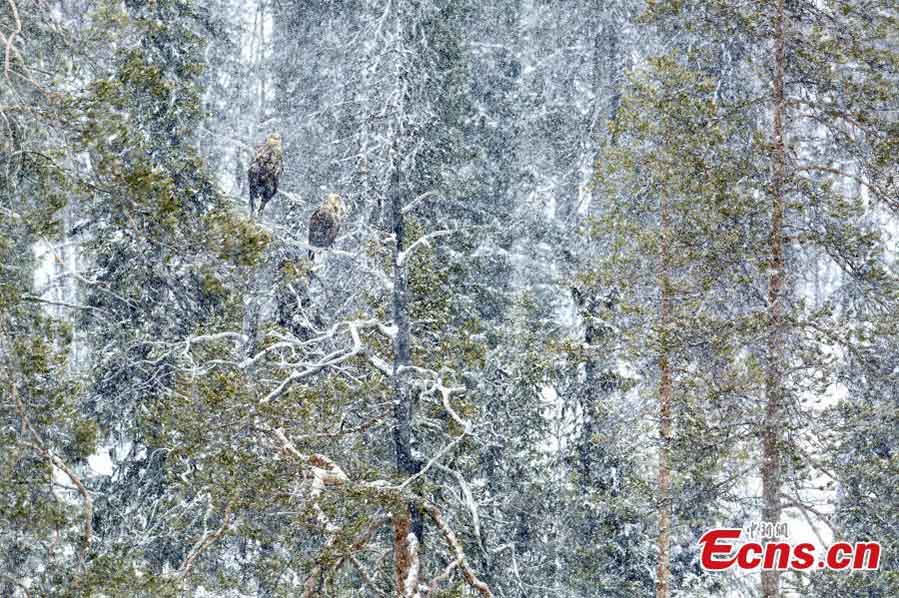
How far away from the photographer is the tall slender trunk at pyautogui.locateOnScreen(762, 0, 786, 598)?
10117mm

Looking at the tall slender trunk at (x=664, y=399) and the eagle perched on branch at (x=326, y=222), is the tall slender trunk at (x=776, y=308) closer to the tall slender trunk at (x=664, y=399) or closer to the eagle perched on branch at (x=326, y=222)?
the tall slender trunk at (x=664, y=399)

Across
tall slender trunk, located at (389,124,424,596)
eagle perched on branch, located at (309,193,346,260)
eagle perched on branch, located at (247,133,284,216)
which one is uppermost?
eagle perched on branch, located at (247,133,284,216)

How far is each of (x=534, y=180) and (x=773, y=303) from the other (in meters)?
13.1

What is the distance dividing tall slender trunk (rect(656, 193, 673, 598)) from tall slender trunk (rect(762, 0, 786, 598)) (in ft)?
3.32

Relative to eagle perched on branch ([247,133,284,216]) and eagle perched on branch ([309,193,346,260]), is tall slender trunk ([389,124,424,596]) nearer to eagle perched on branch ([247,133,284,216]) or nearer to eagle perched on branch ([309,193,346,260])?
eagle perched on branch ([309,193,346,260])

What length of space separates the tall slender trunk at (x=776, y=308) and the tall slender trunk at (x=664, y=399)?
39.8 inches

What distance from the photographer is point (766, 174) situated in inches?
408

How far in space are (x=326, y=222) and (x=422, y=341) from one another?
7.76ft

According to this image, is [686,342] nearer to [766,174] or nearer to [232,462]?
[766,174]

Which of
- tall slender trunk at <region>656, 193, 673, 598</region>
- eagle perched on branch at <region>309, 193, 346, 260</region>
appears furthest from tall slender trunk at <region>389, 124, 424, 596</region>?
eagle perched on branch at <region>309, 193, 346, 260</region>

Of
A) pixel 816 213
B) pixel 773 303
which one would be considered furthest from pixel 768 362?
pixel 816 213

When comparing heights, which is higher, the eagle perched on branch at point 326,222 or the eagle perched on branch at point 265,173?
the eagle perched on branch at point 265,173

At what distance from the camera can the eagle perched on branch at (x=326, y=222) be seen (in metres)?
13.2

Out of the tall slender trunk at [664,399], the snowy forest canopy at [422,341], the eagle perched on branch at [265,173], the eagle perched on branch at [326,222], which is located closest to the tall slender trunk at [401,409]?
the snowy forest canopy at [422,341]
